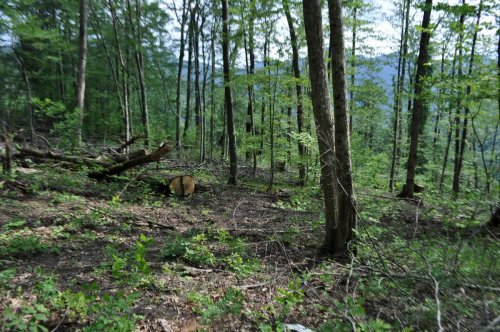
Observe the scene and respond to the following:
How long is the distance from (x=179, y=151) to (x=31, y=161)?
8.39 m

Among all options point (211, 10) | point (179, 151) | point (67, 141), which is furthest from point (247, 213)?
point (211, 10)

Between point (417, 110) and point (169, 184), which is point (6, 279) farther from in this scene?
point (417, 110)

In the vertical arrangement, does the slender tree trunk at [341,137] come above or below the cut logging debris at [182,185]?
above

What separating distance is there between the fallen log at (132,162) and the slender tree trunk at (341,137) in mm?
4868

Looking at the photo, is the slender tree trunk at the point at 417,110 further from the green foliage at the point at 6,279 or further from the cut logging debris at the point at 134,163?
the green foliage at the point at 6,279

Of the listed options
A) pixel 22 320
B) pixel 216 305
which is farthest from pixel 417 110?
pixel 22 320

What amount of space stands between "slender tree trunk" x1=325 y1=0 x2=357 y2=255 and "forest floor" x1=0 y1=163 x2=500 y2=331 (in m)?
0.32

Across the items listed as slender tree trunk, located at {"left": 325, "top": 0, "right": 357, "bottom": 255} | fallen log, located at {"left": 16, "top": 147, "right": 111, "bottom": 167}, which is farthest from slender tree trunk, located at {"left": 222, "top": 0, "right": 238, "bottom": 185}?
slender tree trunk, located at {"left": 325, "top": 0, "right": 357, "bottom": 255}

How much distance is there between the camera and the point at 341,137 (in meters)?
4.79

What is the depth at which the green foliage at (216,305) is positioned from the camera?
305 cm

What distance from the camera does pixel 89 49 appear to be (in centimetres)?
2164

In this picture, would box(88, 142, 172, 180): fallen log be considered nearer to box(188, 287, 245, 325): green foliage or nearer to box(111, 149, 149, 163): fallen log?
box(111, 149, 149, 163): fallen log

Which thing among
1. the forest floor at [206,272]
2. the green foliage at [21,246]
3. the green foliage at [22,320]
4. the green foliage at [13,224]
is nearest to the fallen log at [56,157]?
the forest floor at [206,272]

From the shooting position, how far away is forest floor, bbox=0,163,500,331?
282 centimetres
